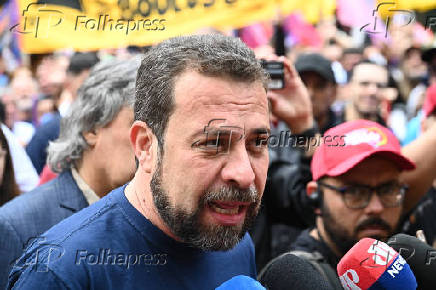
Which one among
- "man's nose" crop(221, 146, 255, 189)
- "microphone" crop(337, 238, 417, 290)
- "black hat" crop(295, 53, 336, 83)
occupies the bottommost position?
"microphone" crop(337, 238, 417, 290)

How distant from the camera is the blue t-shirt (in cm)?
192

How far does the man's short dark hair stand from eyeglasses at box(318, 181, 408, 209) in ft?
3.73

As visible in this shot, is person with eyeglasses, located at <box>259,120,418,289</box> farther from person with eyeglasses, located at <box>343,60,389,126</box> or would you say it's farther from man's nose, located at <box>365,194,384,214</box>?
person with eyeglasses, located at <box>343,60,389,126</box>

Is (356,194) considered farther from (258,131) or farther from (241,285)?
(241,285)

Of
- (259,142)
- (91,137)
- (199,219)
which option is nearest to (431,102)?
(91,137)

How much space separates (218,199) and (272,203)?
78.8 inches

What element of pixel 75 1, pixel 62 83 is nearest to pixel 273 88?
pixel 75 1

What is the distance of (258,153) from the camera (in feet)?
6.91

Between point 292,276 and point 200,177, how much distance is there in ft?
1.38

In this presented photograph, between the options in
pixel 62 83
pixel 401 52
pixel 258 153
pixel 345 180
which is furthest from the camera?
pixel 401 52

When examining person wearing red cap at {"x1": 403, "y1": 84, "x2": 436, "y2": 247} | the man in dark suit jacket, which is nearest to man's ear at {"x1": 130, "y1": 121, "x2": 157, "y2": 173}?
the man in dark suit jacket

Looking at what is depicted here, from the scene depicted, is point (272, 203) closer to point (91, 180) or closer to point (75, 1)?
point (91, 180)

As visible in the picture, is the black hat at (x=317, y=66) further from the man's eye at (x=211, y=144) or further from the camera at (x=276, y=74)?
the man's eye at (x=211, y=144)

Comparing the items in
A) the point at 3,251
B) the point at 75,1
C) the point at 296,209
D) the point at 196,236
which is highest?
the point at 75,1
